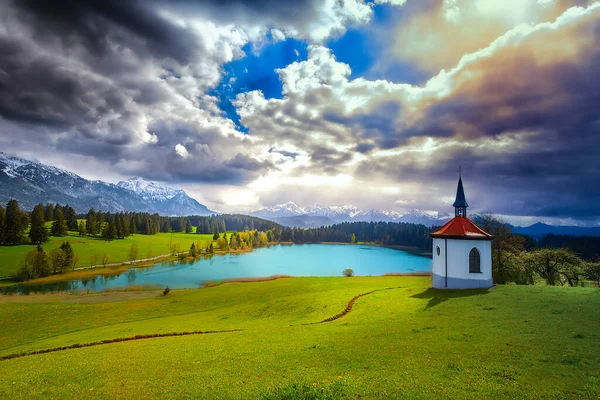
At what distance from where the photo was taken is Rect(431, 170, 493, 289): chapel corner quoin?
28.8 meters

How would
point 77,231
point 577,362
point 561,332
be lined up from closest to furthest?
1. point 577,362
2. point 561,332
3. point 77,231

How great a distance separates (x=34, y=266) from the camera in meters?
72.4

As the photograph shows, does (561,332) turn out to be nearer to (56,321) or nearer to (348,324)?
(348,324)

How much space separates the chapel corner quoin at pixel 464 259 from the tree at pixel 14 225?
403 ft

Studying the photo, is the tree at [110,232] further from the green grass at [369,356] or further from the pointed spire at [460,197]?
the pointed spire at [460,197]

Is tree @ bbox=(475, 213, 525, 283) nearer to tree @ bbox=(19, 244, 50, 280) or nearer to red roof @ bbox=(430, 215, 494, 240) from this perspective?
red roof @ bbox=(430, 215, 494, 240)

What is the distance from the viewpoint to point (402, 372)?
37.1 ft

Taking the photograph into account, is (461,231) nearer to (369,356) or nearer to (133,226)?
(369,356)

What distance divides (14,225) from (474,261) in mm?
126440

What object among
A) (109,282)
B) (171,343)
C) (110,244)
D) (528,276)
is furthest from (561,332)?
(110,244)

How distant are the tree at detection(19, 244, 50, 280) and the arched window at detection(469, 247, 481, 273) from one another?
3837 inches

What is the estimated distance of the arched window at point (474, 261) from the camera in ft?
94.8

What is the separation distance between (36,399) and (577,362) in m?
22.1

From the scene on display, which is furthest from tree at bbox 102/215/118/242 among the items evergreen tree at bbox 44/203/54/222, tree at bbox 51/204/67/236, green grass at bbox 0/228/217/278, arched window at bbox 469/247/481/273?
arched window at bbox 469/247/481/273
